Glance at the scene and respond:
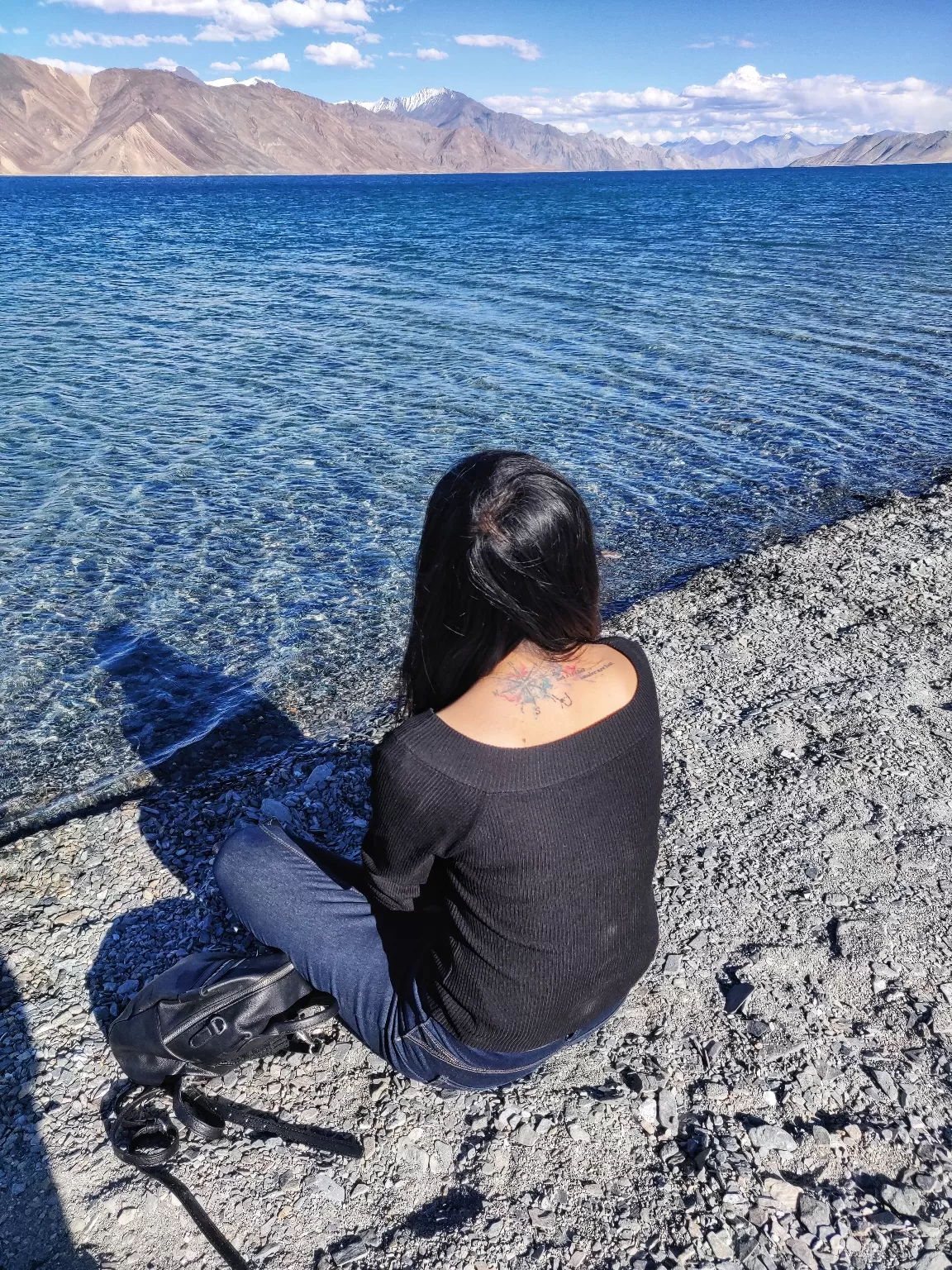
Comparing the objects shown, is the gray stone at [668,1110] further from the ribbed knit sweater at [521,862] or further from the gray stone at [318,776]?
the gray stone at [318,776]

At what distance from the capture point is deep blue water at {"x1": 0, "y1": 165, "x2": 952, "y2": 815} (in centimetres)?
734

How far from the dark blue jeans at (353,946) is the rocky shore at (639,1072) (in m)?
0.40

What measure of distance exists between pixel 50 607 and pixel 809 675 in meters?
6.73

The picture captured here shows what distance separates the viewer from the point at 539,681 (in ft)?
7.81

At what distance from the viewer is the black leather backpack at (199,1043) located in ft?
9.89

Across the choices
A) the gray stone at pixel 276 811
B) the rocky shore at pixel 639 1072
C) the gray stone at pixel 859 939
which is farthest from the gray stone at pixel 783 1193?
the gray stone at pixel 276 811

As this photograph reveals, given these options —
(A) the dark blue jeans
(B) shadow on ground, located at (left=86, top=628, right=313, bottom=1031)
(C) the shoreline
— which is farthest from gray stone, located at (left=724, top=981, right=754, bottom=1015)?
(C) the shoreline

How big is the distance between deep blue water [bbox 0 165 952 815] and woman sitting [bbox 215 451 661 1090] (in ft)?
12.9

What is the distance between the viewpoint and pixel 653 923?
2875 millimetres

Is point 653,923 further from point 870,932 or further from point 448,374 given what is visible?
point 448,374

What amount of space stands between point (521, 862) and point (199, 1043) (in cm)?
155

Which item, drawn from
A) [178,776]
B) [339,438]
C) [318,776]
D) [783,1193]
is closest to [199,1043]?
[783,1193]

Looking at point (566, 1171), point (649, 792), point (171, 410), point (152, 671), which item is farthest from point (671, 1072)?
point (171, 410)

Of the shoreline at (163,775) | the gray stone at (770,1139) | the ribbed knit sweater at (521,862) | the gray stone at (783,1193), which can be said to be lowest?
the shoreline at (163,775)
